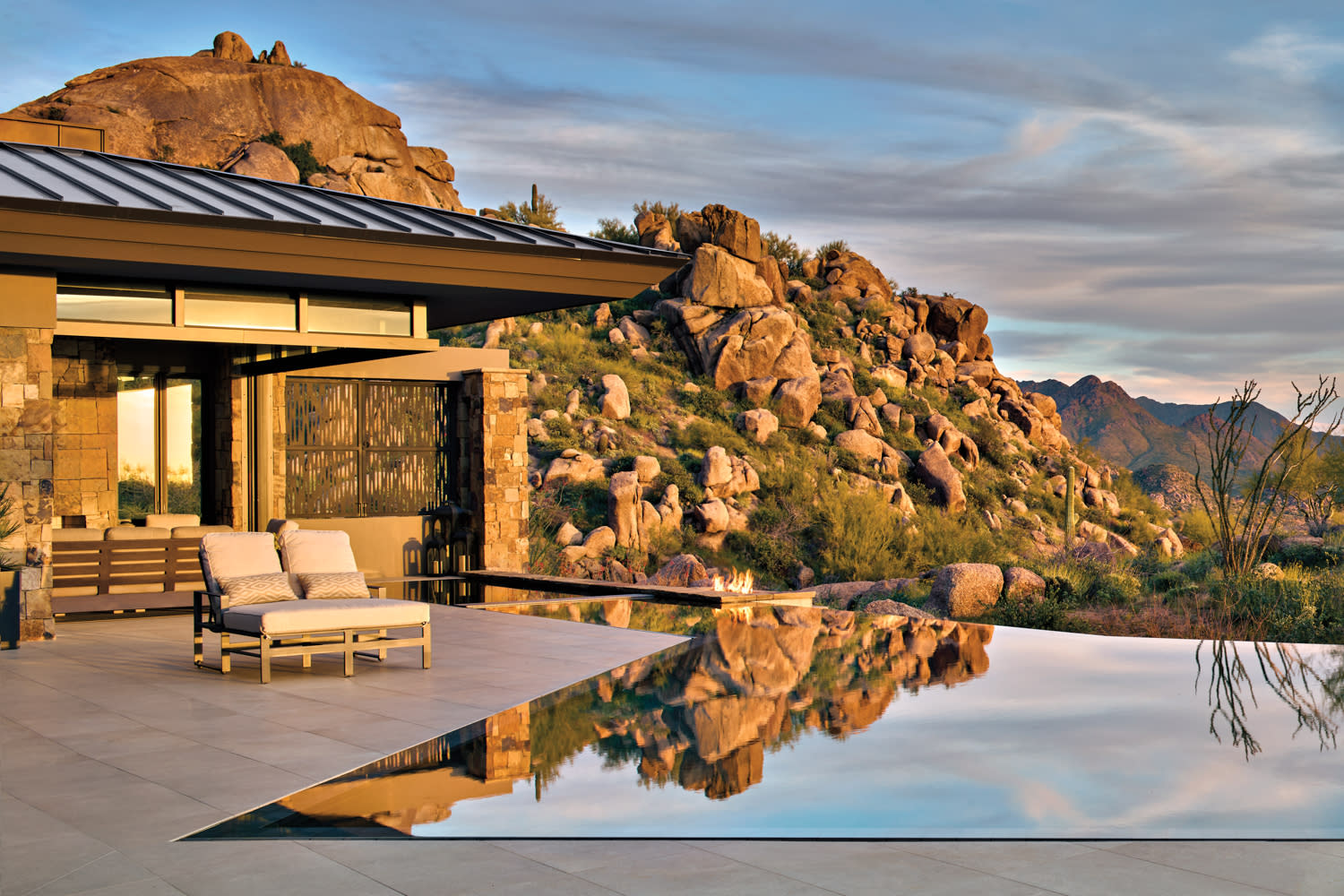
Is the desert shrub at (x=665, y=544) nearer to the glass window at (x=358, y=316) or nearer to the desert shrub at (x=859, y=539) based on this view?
the desert shrub at (x=859, y=539)

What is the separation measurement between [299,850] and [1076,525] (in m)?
31.5

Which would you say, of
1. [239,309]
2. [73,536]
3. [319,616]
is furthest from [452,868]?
[73,536]

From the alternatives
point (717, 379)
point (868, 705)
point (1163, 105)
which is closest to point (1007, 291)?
point (717, 379)

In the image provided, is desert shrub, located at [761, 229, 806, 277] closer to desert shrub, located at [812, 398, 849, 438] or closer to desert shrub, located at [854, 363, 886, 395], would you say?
desert shrub, located at [854, 363, 886, 395]

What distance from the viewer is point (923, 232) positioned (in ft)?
119

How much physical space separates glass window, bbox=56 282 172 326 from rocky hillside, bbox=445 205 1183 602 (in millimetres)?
10173

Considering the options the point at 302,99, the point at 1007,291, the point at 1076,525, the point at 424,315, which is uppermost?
the point at 302,99

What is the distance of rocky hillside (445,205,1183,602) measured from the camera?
25312 millimetres

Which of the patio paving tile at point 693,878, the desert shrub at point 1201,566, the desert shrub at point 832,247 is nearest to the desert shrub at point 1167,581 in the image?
the desert shrub at point 1201,566

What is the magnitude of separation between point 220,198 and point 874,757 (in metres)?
7.47

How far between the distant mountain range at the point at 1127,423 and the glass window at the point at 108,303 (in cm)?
4749

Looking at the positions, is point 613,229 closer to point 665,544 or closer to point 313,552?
point 665,544

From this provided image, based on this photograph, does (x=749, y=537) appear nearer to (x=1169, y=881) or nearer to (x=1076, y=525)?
(x=1076, y=525)

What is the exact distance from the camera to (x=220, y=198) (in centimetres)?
1038
